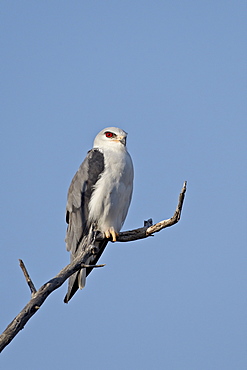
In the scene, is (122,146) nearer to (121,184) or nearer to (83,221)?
(121,184)

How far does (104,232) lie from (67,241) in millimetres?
565

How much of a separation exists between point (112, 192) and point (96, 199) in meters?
0.25

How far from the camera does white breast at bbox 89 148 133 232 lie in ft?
27.4

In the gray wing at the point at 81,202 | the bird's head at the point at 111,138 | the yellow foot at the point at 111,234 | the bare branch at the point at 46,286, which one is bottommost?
the bare branch at the point at 46,286

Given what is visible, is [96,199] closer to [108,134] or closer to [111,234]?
[111,234]

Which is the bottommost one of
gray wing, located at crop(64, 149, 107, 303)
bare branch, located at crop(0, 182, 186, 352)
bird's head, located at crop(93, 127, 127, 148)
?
bare branch, located at crop(0, 182, 186, 352)

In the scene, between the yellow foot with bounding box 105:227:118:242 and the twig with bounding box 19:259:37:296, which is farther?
the yellow foot with bounding box 105:227:118:242

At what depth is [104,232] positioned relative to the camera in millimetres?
8438

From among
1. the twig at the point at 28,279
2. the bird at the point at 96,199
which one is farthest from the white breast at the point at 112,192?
the twig at the point at 28,279

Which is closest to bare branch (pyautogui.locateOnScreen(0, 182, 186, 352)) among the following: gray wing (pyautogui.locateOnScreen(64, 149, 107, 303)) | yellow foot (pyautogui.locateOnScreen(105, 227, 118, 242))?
yellow foot (pyautogui.locateOnScreen(105, 227, 118, 242))

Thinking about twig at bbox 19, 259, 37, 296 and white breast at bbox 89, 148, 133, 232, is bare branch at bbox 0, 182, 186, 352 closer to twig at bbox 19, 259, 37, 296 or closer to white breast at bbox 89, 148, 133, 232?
twig at bbox 19, 259, 37, 296

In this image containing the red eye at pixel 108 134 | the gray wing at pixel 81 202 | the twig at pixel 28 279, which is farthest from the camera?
the red eye at pixel 108 134

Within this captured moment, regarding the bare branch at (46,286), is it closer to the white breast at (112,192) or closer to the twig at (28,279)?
the twig at (28,279)

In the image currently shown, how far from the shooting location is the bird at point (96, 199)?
8.34 meters
